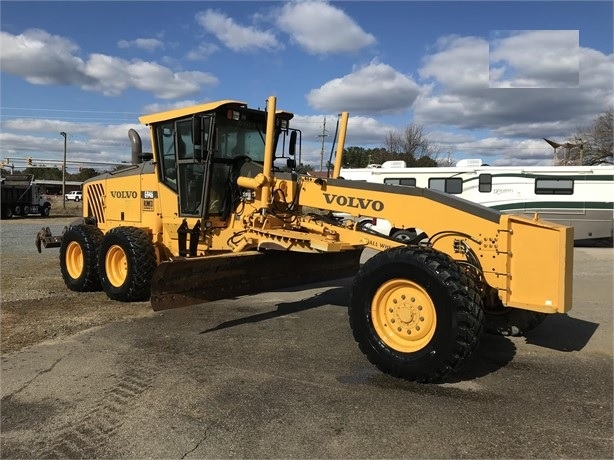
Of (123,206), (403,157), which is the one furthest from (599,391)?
(403,157)

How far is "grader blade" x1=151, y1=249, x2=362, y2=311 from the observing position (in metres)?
6.29

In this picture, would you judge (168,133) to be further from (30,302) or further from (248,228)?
(30,302)

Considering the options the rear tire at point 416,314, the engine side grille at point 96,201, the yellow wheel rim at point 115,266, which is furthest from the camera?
the engine side grille at point 96,201

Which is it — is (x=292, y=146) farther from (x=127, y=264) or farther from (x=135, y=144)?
(x=135, y=144)

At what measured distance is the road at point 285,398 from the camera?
12.1 feet

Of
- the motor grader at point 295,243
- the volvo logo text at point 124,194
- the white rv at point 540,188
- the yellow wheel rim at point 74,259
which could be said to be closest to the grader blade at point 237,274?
the motor grader at point 295,243

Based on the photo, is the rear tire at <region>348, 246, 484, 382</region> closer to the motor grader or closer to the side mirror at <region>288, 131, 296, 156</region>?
the motor grader

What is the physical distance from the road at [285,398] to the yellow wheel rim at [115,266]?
5.84 feet

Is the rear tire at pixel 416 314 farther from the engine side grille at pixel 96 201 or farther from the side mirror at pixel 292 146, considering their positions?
the engine side grille at pixel 96 201

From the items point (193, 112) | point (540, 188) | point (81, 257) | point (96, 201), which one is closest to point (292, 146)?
point (193, 112)

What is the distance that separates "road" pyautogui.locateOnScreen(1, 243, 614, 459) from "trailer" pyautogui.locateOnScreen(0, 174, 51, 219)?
34.9m

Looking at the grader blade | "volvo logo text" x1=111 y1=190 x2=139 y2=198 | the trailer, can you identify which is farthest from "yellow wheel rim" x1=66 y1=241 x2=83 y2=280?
the trailer

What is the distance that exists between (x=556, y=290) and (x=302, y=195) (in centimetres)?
341

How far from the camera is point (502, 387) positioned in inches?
188
